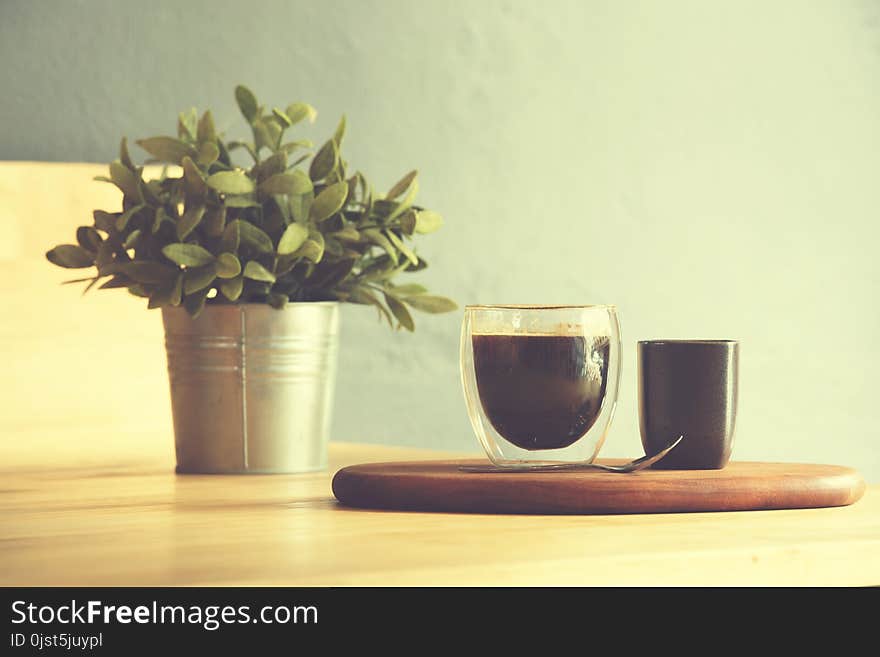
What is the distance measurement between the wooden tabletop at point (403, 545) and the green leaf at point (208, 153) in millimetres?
394

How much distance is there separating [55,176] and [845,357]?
1.58m

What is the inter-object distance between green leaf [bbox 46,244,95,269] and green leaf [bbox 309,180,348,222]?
0.26m

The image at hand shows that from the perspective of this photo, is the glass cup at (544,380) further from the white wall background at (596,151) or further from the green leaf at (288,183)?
the white wall background at (596,151)

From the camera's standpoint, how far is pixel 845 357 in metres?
2.44

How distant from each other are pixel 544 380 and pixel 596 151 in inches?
53.5

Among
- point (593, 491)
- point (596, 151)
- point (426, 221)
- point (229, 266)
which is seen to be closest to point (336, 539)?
point (593, 491)

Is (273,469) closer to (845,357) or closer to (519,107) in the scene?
(519,107)

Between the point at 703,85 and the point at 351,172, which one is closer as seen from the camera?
the point at 351,172

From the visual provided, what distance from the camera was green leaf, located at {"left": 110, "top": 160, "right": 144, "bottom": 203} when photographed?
128 centimetres

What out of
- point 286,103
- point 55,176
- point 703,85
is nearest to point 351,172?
point 286,103

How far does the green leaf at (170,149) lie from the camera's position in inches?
50.7
